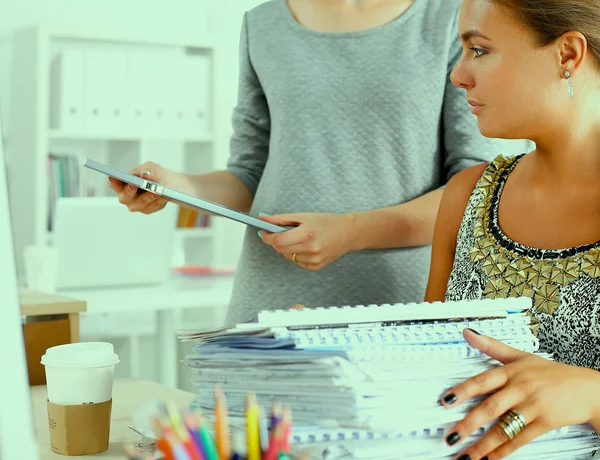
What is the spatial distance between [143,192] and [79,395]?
1.82ft

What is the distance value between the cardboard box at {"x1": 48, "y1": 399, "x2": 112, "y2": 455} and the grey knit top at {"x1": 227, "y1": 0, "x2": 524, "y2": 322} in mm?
610

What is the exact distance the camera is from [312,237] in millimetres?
1449

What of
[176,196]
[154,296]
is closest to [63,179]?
[154,296]

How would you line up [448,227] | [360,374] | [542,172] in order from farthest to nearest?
[448,227] < [542,172] < [360,374]

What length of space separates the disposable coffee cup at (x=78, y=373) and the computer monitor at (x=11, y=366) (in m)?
0.46

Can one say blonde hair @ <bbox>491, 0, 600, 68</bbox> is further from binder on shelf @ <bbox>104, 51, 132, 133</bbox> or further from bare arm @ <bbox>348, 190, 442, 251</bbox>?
binder on shelf @ <bbox>104, 51, 132, 133</bbox>

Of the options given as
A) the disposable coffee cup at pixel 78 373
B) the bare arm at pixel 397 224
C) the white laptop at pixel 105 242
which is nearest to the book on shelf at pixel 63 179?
the white laptop at pixel 105 242

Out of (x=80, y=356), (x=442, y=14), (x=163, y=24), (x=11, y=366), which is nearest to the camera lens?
(x=11, y=366)

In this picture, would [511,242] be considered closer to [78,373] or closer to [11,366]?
[78,373]

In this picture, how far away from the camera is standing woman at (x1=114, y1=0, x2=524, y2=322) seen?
5.16ft

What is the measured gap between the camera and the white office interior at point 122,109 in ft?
15.2

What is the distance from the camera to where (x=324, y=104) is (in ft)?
5.25

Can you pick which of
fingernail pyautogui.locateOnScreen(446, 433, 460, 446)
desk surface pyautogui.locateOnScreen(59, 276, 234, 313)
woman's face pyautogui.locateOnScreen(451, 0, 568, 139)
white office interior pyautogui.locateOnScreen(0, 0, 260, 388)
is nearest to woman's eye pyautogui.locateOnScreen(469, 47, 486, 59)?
woman's face pyautogui.locateOnScreen(451, 0, 568, 139)

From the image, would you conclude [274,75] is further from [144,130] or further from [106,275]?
[144,130]
